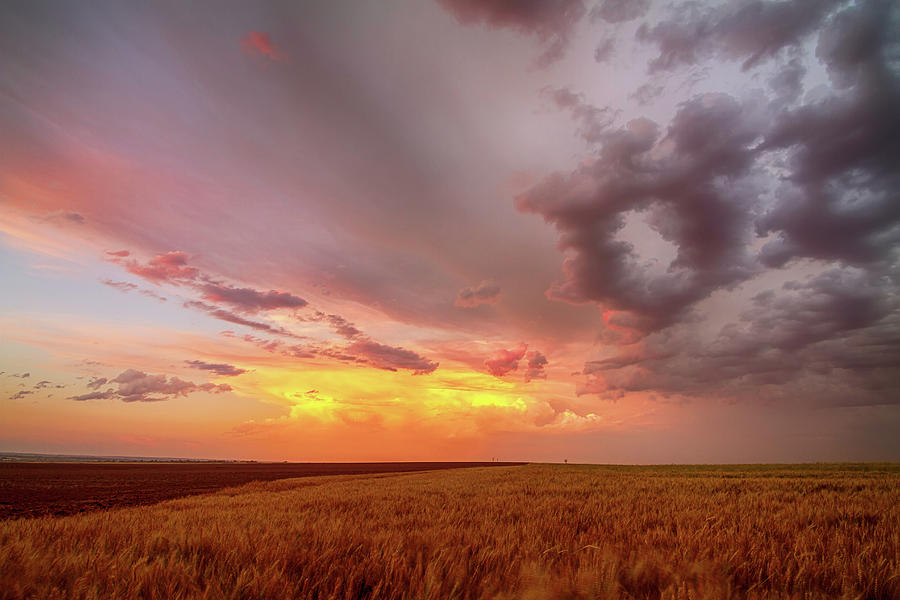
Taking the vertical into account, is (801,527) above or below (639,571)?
below

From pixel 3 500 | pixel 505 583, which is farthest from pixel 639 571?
pixel 3 500

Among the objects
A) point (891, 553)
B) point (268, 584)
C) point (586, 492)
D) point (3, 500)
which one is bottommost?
point (3, 500)

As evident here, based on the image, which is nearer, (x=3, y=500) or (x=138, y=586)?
(x=138, y=586)

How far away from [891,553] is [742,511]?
4.06 metres

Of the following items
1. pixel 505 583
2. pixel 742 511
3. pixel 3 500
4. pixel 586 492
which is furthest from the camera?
pixel 3 500

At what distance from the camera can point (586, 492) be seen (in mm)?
13203

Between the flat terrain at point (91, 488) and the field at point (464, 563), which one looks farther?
the flat terrain at point (91, 488)

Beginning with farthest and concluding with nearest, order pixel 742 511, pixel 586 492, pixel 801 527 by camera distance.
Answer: pixel 586 492 → pixel 742 511 → pixel 801 527

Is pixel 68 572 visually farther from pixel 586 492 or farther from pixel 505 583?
pixel 586 492

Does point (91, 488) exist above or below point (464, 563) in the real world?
below

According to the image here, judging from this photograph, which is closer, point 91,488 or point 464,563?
point 464,563

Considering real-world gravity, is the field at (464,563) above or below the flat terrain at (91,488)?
above

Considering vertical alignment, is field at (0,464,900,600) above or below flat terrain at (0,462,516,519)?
above

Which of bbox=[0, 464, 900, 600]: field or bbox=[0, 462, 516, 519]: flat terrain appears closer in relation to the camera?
bbox=[0, 464, 900, 600]: field
